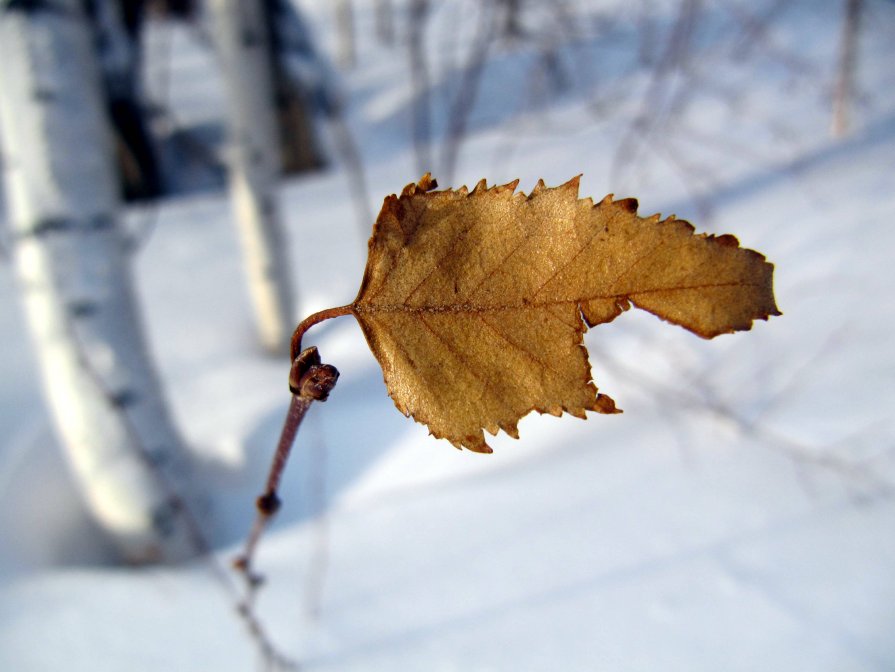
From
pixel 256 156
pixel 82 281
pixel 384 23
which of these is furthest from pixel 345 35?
pixel 82 281

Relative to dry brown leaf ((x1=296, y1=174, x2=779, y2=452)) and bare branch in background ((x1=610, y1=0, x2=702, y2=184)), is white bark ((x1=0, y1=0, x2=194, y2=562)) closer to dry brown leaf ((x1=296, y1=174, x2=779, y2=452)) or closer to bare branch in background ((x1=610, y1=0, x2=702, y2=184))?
dry brown leaf ((x1=296, y1=174, x2=779, y2=452))

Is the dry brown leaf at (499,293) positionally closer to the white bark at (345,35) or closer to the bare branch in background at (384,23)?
the white bark at (345,35)

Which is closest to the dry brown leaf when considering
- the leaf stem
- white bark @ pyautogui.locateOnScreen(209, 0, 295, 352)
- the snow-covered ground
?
the leaf stem

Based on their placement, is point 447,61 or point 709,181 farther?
point 447,61

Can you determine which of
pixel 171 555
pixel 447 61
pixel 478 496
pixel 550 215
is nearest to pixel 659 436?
pixel 478 496

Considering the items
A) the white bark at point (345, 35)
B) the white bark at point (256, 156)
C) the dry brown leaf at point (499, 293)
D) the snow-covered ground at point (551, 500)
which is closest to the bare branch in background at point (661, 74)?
the snow-covered ground at point (551, 500)

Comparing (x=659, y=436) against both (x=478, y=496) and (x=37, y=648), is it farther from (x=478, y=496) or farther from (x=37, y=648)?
(x=37, y=648)
